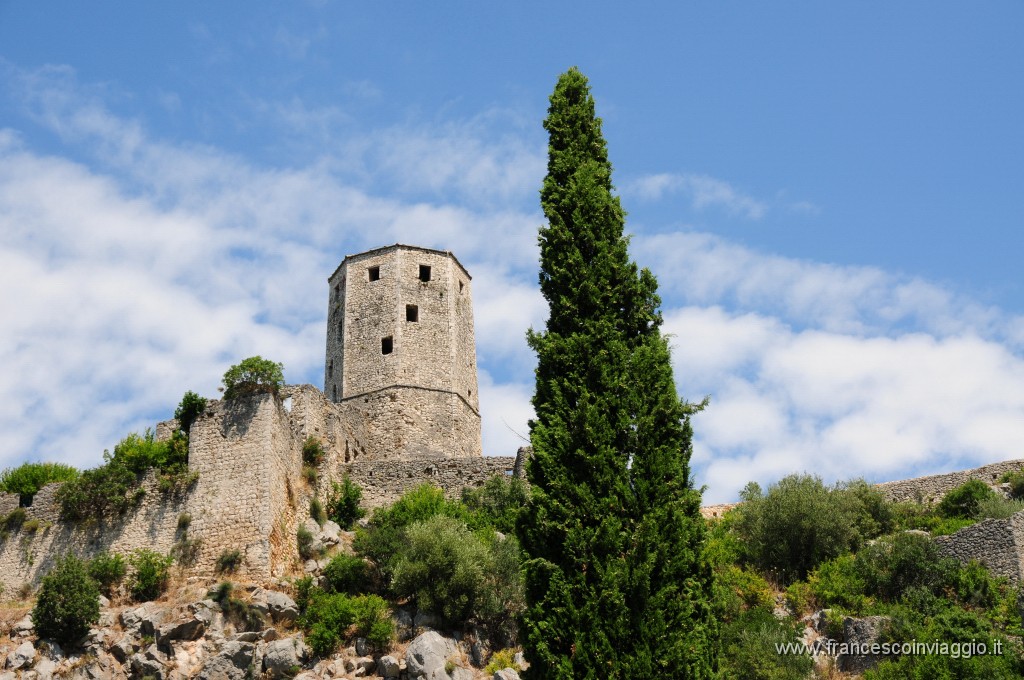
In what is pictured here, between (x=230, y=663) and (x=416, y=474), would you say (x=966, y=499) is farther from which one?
(x=230, y=663)

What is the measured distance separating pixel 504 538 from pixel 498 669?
15.5ft

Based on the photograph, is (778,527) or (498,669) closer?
(498,669)

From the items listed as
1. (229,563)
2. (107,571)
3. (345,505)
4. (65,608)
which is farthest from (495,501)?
(65,608)

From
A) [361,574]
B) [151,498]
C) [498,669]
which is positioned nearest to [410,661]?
[498,669]

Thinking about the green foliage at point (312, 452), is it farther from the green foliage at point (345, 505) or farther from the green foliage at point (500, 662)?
the green foliage at point (500, 662)

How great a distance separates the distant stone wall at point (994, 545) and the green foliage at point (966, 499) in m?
4.26

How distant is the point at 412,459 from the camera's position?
109 feet

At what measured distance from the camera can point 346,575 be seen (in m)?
25.2

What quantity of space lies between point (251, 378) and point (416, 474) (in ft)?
22.4

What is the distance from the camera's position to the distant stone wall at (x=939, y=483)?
103 ft

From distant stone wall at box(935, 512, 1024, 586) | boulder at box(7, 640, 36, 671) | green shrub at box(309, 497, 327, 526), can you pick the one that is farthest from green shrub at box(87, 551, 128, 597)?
distant stone wall at box(935, 512, 1024, 586)

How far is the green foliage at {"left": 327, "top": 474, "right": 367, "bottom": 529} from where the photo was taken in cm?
2975

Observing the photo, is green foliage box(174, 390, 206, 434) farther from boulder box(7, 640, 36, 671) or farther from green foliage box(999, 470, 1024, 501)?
green foliage box(999, 470, 1024, 501)

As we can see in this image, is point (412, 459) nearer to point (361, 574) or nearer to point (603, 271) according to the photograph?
point (361, 574)
